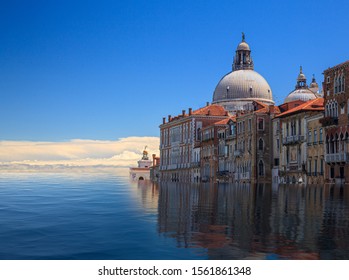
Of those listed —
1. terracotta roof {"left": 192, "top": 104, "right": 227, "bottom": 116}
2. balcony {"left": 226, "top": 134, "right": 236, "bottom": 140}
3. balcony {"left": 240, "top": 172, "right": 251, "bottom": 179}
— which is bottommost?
balcony {"left": 240, "top": 172, "right": 251, "bottom": 179}

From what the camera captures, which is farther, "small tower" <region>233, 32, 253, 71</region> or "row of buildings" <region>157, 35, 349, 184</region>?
"small tower" <region>233, 32, 253, 71</region>

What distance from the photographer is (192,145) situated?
4309 inches

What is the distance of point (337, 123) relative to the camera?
199 feet

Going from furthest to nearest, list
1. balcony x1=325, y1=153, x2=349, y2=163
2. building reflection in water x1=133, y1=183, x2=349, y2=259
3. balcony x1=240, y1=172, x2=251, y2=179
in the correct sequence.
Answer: balcony x1=240, y1=172, x2=251, y2=179 < balcony x1=325, y1=153, x2=349, y2=163 < building reflection in water x1=133, y1=183, x2=349, y2=259

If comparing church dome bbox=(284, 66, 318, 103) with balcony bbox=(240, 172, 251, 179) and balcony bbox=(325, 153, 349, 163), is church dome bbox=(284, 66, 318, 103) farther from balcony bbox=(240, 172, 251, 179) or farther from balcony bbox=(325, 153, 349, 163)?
balcony bbox=(325, 153, 349, 163)

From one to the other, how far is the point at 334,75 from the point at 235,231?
4909 centimetres

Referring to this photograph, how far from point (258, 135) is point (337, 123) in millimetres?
19834

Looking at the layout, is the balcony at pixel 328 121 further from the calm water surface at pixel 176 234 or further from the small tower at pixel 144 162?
the small tower at pixel 144 162

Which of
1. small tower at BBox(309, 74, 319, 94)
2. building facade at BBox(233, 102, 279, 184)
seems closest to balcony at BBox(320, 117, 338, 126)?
building facade at BBox(233, 102, 279, 184)

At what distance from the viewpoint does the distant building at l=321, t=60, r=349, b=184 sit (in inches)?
2314

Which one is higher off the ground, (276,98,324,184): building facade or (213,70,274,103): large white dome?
(213,70,274,103): large white dome

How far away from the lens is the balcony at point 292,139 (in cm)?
6862

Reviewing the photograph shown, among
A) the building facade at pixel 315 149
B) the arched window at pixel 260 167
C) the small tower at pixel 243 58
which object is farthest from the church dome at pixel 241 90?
the building facade at pixel 315 149

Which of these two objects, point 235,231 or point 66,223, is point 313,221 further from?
point 66,223
